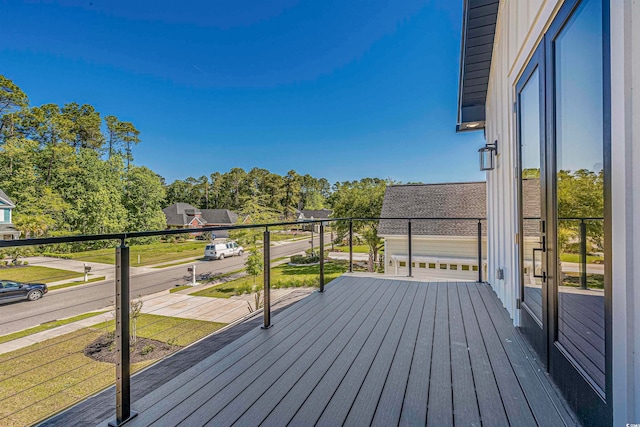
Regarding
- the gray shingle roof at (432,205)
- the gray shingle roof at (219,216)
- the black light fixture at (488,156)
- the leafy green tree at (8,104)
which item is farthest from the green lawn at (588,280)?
the gray shingle roof at (219,216)

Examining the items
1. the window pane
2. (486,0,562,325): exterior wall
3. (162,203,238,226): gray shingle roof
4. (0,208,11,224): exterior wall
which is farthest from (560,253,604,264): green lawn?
(162,203,238,226): gray shingle roof

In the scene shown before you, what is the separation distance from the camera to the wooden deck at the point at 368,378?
4.54ft

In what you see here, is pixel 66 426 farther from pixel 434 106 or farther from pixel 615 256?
pixel 434 106

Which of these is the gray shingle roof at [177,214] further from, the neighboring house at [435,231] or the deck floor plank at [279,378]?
the deck floor plank at [279,378]

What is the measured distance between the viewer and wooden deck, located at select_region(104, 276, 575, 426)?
1385mm

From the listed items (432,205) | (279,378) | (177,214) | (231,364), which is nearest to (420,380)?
(279,378)

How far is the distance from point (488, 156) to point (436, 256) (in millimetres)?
5592

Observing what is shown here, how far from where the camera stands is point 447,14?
984cm

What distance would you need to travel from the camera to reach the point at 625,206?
Answer: 910mm

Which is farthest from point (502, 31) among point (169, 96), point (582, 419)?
point (169, 96)

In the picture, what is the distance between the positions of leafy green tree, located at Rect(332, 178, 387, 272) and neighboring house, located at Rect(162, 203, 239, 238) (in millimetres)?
22225

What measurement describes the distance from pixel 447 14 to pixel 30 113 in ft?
90.3

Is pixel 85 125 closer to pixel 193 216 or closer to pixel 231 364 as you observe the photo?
pixel 193 216

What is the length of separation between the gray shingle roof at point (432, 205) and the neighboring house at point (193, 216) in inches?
1083
